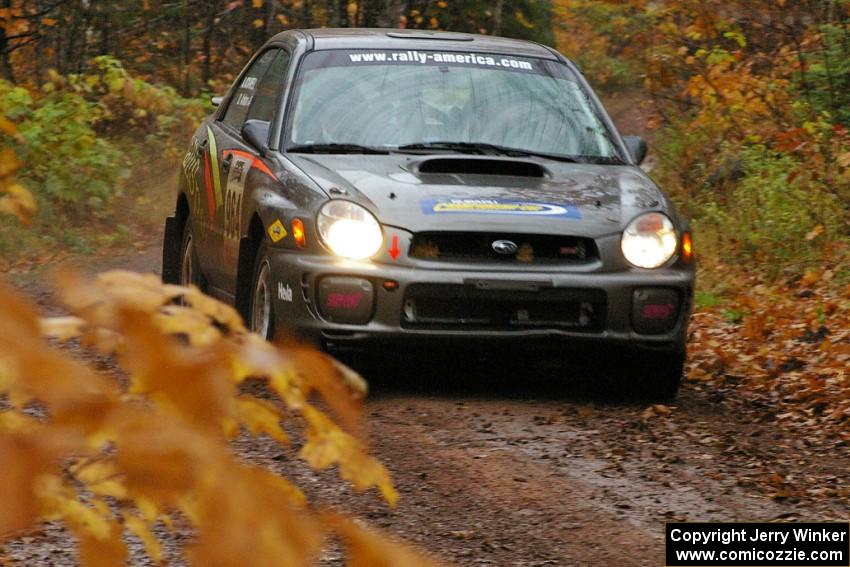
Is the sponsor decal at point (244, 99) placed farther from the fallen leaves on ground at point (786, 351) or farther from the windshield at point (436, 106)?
the fallen leaves on ground at point (786, 351)

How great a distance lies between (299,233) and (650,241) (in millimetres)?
1613

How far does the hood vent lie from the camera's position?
23.6ft

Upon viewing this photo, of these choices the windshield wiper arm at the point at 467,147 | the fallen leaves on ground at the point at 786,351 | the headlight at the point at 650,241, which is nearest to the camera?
the headlight at the point at 650,241

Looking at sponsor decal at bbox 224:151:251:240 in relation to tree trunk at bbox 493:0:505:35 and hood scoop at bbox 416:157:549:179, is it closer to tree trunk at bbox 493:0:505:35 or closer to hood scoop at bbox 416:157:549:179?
hood scoop at bbox 416:157:549:179

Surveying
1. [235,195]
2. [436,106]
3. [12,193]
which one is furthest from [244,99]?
[12,193]

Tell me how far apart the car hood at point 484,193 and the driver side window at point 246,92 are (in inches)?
56.4

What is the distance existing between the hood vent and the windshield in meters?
0.34

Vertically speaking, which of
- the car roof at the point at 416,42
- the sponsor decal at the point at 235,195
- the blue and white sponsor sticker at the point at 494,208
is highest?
the car roof at the point at 416,42

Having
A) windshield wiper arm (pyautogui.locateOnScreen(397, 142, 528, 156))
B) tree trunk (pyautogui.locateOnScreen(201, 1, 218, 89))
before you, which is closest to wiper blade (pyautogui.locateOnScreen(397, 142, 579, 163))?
windshield wiper arm (pyautogui.locateOnScreen(397, 142, 528, 156))

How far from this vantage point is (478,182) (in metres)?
6.98

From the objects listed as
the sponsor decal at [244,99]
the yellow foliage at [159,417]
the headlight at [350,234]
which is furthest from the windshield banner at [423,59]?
the yellow foliage at [159,417]

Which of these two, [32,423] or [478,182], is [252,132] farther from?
[32,423]

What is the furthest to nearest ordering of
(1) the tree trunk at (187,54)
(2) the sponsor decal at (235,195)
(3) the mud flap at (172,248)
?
(1) the tree trunk at (187,54) < (3) the mud flap at (172,248) < (2) the sponsor decal at (235,195)

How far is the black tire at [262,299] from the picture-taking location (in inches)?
275
